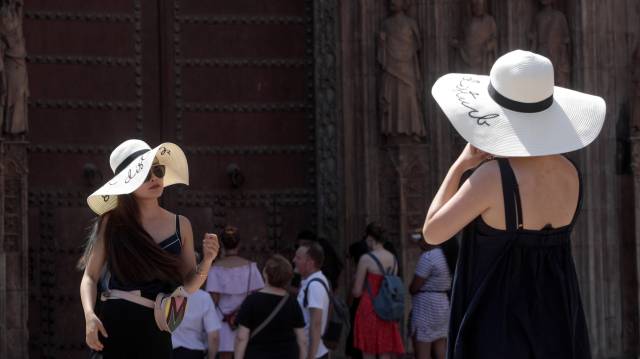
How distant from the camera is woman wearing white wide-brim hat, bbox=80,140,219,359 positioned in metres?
6.80

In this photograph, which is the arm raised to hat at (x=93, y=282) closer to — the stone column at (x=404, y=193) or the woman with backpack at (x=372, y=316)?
the woman with backpack at (x=372, y=316)

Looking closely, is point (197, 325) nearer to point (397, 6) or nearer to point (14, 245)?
point (14, 245)

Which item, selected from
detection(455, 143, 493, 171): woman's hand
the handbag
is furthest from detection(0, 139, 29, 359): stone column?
detection(455, 143, 493, 171): woman's hand

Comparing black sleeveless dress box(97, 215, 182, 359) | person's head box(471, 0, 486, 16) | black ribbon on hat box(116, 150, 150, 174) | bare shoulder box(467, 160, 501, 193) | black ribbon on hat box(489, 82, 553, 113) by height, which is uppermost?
person's head box(471, 0, 486, 16)

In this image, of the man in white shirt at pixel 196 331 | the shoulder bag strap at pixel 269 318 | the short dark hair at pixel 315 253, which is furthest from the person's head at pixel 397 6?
the shoulder bag strap at pixel 269 318

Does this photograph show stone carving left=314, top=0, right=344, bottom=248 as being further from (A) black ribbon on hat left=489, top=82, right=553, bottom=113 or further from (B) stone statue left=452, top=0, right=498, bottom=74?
(A) black ribbon on hat left=489, top=82, right=553, bottom=113

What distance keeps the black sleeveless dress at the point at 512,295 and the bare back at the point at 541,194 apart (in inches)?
1.1

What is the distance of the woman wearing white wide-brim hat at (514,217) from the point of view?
5238 mm

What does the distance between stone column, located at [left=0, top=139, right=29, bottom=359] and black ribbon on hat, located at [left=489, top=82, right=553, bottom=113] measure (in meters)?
8.84

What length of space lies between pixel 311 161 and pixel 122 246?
859 cm

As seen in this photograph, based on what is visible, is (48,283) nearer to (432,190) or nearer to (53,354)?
(53,354)

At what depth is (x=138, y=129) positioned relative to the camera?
48.9 ft

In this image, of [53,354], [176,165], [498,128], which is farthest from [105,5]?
[498,128]

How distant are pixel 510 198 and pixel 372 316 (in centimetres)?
745
